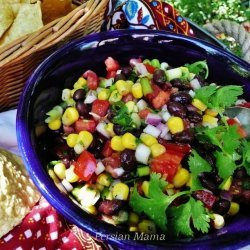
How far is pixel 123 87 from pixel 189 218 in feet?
1.81

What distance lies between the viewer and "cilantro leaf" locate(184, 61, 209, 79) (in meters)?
1.88

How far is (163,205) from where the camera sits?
4.69ft

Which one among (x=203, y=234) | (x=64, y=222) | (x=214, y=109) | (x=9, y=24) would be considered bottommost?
(x=64, y=222)

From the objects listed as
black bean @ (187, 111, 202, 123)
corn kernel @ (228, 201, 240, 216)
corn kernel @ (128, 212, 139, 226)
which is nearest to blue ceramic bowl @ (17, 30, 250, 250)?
corn kernel @ (228, 201, 240, 216)

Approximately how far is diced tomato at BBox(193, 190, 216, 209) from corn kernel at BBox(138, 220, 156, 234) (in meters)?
0.17

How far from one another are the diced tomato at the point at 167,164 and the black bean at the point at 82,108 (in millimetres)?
335

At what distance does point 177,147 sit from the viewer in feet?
5.13

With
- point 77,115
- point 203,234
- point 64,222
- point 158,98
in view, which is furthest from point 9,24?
point 203,234

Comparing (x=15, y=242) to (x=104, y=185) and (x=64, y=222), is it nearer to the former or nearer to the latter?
(x=64, y=222)

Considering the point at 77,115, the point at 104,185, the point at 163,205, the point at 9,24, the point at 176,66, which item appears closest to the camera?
the point at 163,205

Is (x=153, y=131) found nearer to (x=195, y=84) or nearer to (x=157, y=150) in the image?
(x=157, y=150)

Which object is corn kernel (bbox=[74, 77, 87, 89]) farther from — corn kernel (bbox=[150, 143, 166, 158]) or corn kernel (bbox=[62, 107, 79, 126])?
corn kernel (bbox=[150, 143, 166, 158])

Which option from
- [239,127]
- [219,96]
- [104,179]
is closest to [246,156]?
[239,127]

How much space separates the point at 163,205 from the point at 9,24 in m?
0.94
